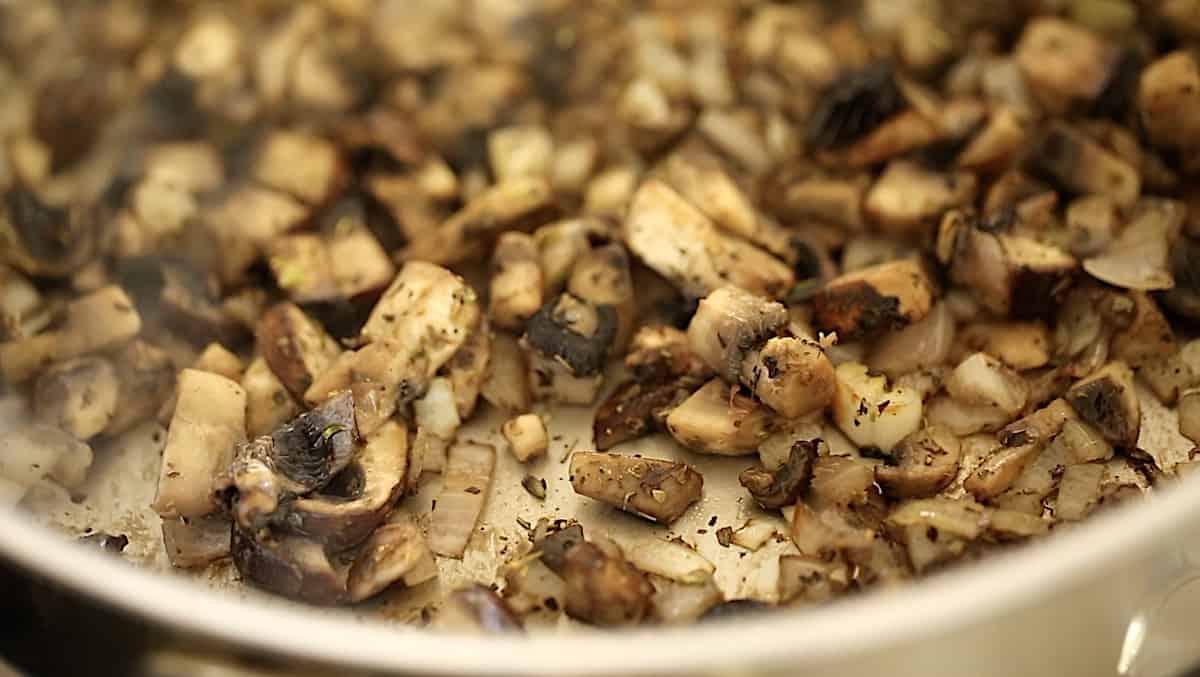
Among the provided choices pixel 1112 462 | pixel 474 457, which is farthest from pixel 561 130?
pixel 1112 462

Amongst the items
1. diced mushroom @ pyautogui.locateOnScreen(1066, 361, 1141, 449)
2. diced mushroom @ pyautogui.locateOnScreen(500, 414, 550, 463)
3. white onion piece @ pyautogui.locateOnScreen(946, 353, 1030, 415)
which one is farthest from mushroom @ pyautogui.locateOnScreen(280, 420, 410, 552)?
diced mushroom @ pyautogui.locateOnScreen(1066, 361, 1141, 449)

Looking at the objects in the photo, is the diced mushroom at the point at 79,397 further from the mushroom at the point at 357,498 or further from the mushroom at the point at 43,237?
the mushroom at the point at 357,498

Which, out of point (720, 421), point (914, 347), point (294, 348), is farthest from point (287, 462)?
point (914, 347)

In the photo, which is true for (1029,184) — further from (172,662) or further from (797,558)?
(172,662)

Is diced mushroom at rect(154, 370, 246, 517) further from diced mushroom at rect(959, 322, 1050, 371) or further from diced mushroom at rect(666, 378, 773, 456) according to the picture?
diced mushroom at rect(959, 322, 1050, 371)

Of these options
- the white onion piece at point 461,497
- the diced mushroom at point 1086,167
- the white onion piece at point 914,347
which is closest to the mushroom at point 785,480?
the white onion piece at point 914,347

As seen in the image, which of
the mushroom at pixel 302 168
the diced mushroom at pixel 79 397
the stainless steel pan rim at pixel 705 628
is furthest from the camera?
the mushroom at pixel 302 168

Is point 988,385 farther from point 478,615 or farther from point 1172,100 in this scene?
point 478,615
